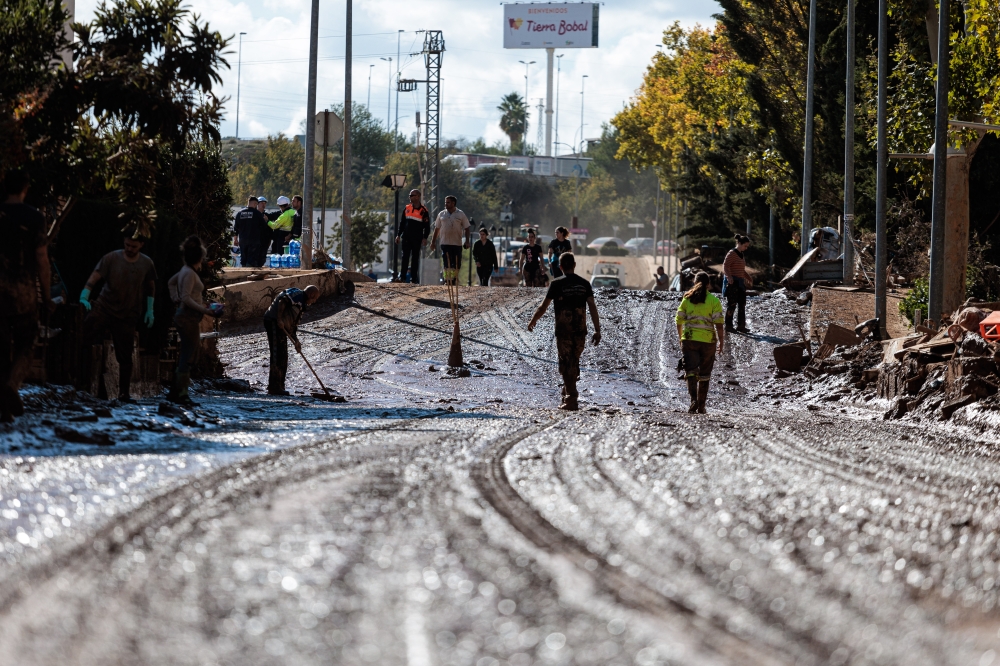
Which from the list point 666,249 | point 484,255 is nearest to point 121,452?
point 484,255

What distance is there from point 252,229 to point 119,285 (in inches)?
584

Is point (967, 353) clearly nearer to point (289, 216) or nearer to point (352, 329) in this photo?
point (352, 329)

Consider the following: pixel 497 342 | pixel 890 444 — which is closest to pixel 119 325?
pixel 890 444

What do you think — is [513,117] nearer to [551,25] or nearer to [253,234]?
[551,25]

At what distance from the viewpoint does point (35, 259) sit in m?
9.61

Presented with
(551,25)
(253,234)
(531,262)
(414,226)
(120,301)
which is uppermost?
(551,25)

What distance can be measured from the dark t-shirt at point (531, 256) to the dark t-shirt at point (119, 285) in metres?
17.5

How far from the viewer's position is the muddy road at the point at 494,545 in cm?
425

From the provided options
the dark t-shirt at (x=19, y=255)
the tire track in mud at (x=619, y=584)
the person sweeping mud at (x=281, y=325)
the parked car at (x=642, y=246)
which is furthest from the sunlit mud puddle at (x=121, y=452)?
the parked car at (x=642, y=246)

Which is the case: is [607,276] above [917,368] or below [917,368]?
above

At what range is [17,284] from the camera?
372 inches

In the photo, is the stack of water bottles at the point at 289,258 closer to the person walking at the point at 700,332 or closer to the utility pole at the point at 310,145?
the utility pole at the point at 310,145

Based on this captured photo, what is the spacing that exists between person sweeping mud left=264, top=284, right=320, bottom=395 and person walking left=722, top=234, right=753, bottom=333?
8.93 meters

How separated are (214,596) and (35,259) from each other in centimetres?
570
